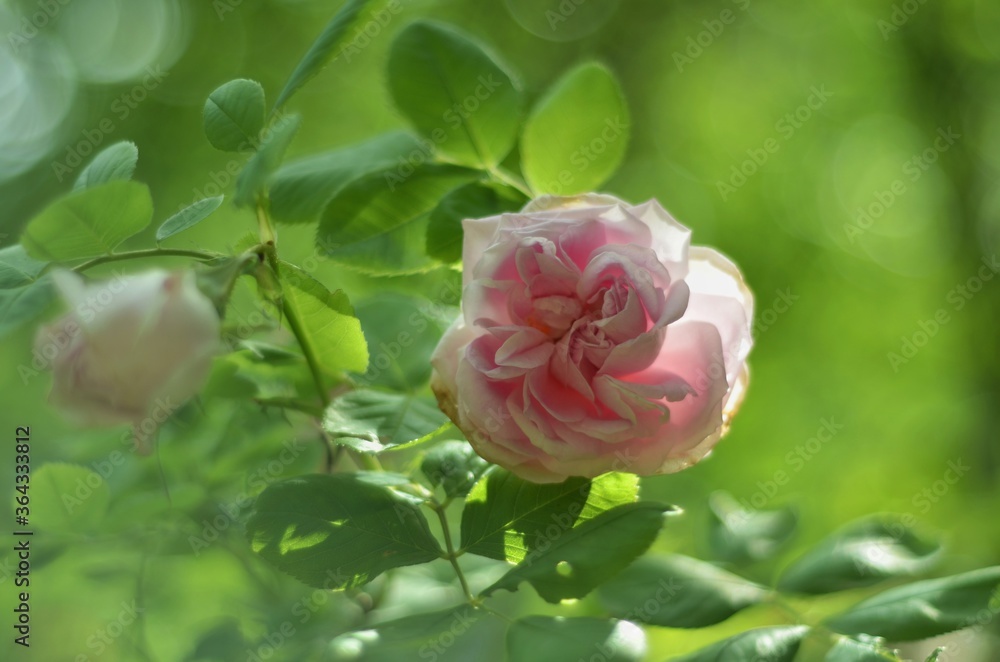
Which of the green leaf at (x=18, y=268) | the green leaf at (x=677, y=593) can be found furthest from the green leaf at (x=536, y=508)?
the green leaf at (x=18, y=268)

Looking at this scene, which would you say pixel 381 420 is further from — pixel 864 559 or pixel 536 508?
pixel 864 559

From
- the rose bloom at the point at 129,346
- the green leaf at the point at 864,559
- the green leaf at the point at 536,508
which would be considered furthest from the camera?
the green leaf at the point at 864,559

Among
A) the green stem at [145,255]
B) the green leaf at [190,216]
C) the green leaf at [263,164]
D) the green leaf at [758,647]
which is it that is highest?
the green leaf at [263,164]

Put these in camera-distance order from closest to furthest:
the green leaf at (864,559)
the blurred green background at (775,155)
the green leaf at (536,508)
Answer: the green leaf at (536,508) → the green leaf at (864,559) → the blurred green background at (775,155)

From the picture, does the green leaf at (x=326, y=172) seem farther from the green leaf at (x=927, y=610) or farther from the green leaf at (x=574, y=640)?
the green leaf at (x=927, y=610)

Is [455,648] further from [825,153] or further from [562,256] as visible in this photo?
[825,153]

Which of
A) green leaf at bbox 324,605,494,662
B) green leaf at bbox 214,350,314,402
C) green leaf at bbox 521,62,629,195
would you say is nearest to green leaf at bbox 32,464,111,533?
green leaf at bbox 214,350,314,402

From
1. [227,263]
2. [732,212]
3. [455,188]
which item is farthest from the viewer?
[732,212]

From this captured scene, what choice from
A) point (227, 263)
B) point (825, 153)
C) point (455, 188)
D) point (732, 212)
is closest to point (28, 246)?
point (227, 263)
